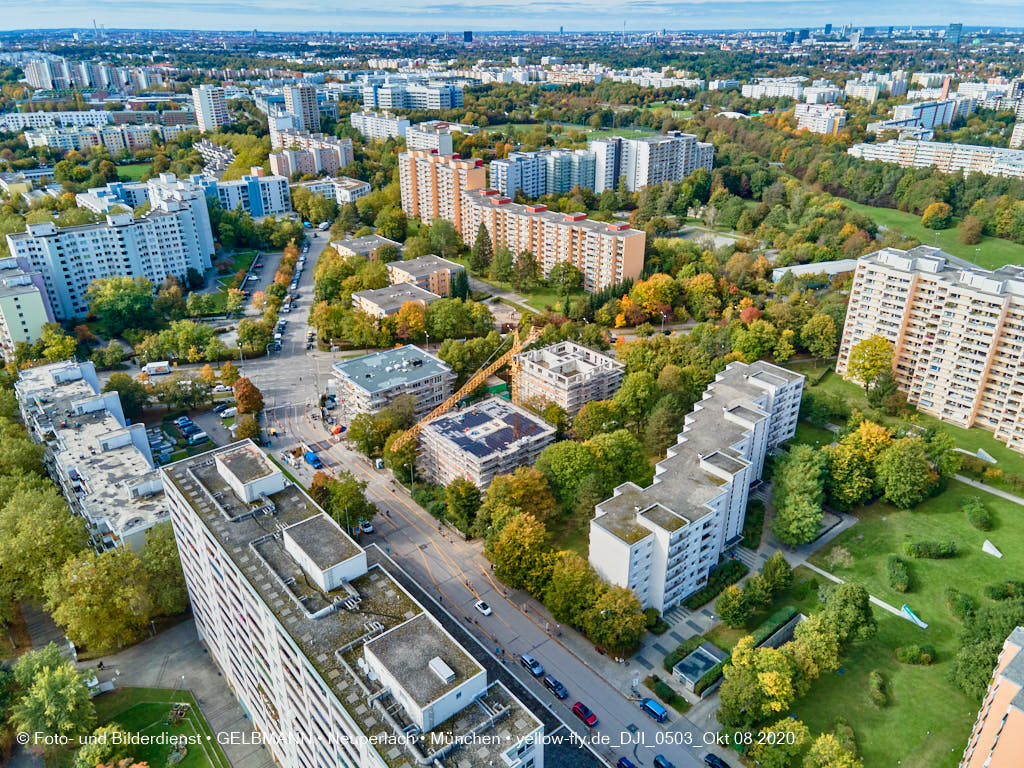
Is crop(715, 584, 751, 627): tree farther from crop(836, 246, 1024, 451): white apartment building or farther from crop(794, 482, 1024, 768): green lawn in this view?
crop(836, 246, 1024, 451): white apartment building

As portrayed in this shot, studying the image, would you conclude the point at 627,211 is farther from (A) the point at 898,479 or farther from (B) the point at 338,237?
(A) the point at 898,479

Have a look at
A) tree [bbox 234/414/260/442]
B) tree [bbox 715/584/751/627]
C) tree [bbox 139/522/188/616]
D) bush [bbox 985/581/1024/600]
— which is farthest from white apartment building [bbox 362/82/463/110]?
bush [bbox 985/581/1024/600]

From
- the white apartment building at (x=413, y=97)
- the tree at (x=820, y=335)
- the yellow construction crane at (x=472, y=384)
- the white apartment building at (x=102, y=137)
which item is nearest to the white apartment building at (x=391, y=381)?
the yellow construction crane at (x=472, y=384)

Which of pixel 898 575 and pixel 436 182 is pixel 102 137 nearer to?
pixel 436 182

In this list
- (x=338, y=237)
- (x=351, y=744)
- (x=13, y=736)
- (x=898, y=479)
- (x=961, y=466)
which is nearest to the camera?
(x=351, y=744)

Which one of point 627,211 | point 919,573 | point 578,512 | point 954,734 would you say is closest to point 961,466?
point 919,573

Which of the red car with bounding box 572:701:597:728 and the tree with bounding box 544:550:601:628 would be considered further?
the tree with bounding box 544:550:601:628

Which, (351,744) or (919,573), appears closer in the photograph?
(351,744)
